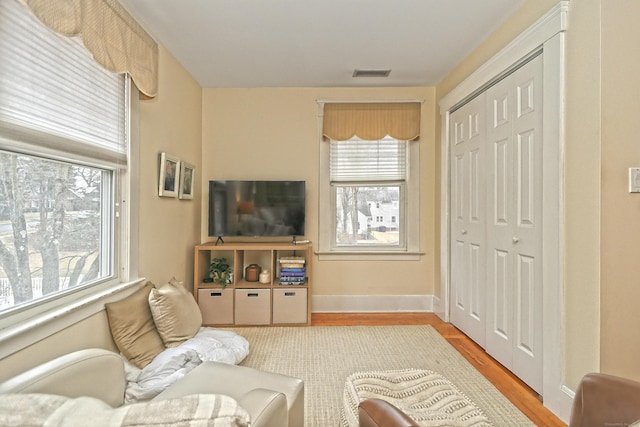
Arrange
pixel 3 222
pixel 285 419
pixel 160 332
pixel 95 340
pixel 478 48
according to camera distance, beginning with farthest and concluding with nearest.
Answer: pixel 478 48, pixel 160 332, pixel 95 340, pixel 3 222, pixel 285 419

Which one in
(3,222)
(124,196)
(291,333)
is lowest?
(291,333)

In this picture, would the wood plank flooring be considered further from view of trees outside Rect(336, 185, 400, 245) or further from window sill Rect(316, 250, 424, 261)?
view of trees outside Rect(336, 185, 400, 245)

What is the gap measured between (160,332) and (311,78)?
9.28ft

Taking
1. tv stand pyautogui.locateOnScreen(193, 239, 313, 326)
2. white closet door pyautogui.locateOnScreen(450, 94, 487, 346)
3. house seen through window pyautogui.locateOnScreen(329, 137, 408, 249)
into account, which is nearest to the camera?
white closet door pyautogui.locateOnScreen(450, 94, 487, 346)

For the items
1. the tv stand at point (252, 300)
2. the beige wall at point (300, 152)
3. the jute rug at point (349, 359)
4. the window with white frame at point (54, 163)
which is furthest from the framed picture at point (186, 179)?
the jute rug at point (349, 359)

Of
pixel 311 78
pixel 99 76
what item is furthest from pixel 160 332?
pixel 311 78

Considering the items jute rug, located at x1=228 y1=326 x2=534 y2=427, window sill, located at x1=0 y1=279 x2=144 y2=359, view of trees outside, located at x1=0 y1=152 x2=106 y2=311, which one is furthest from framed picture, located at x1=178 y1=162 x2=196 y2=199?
jute rug, located at x1=228 y1=326 x2=534 y2=427

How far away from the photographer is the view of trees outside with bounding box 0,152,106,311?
1.47 metres

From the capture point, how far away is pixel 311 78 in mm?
3615

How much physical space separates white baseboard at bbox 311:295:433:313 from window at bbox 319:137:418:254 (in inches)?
21.3

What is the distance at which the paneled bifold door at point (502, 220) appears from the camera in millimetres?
2172

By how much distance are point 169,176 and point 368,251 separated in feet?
7.46

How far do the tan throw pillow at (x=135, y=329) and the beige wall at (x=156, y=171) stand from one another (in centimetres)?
39

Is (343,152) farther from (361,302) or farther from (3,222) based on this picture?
(3,222)
